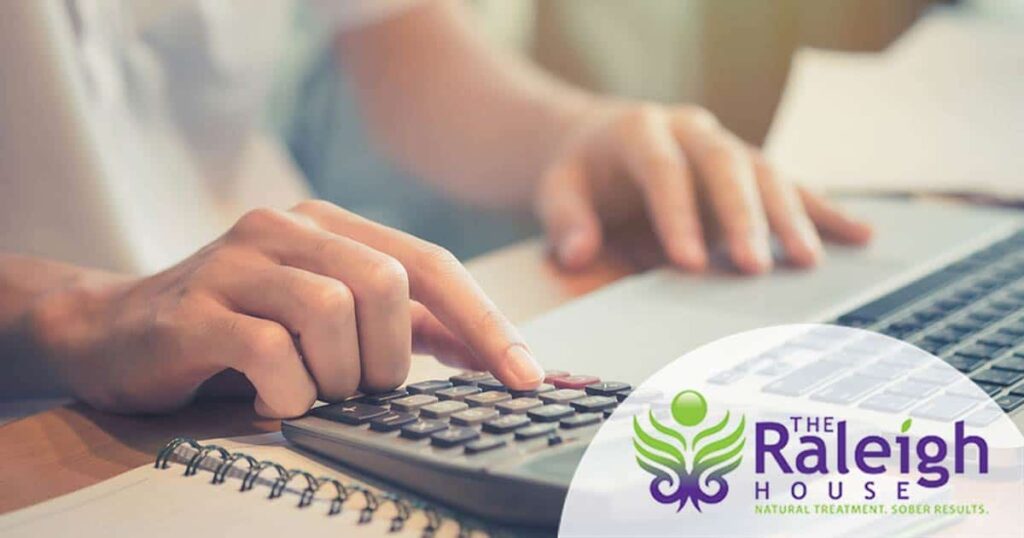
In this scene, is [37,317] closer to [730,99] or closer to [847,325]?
[847,325]

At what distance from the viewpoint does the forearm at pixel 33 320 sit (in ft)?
1.66

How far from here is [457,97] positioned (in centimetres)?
103

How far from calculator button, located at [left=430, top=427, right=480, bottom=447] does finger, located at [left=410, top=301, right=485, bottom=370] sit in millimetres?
121

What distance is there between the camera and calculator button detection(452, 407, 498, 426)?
0.37 metres

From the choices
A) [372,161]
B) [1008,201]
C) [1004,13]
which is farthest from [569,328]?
[1004,13]

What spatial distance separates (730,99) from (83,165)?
91 centimetres

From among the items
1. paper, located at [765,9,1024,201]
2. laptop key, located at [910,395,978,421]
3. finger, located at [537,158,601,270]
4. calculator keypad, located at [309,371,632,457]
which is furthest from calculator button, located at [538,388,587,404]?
paper, located at [765,9,1024,201]

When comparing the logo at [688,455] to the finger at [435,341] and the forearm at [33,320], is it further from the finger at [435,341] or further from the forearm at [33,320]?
the forearm at [33,320]

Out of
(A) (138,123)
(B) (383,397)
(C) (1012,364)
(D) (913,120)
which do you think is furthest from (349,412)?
(D) (913,120)

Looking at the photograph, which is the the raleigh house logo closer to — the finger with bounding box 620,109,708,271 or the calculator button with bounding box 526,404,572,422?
the calculator button with bounding box 526,404,572,422

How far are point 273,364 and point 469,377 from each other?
8 cm

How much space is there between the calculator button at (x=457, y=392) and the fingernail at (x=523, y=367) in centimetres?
2

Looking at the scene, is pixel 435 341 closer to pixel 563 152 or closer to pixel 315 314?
pixel 315 314

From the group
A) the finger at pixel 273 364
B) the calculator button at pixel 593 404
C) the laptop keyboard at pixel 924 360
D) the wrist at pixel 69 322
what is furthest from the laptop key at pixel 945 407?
the wrist at pixel 69 322
